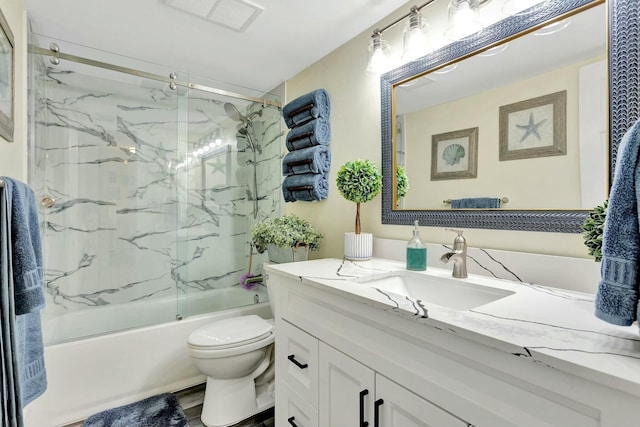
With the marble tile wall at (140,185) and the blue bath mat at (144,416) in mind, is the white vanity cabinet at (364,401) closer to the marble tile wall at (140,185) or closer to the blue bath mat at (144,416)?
the blue bath mat at (144,416)

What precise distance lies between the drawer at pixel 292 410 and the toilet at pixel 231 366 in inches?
14.2

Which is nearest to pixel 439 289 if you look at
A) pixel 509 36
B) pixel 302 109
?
pixel 509 36

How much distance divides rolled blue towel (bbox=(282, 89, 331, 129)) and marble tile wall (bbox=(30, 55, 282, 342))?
1.67 feet

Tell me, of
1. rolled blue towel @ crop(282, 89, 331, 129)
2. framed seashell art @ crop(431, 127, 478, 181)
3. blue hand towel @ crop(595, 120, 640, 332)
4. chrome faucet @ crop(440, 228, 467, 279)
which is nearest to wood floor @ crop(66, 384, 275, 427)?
chrome faucet @ crop(440, 228, 467, 279)

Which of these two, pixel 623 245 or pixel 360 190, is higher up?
pixel 360 190

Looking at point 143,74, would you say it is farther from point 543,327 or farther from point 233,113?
point 543,327

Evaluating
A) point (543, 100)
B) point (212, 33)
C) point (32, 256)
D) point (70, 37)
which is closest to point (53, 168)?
point (70, 37)

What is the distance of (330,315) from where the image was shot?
108cm

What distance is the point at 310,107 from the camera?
1982 millimetres

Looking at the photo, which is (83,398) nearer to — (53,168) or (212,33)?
(53,168)

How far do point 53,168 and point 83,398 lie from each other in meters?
1.46

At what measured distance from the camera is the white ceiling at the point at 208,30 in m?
1.57

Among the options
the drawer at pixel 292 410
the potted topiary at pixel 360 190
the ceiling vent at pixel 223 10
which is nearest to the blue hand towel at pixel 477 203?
the potted topiary at pixel 360 190

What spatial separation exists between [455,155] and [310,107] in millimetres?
1028
